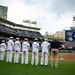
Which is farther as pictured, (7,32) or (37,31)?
(37,31)

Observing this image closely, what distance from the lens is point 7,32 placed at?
59719mm

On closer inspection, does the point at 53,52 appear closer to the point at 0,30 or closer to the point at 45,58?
the point at 45,58

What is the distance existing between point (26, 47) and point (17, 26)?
64303mm

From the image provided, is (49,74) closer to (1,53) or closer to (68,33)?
(1,53)

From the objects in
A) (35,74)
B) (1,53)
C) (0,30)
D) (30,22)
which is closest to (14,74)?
(35,74)

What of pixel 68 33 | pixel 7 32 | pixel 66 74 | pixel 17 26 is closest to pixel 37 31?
pixel 17 26

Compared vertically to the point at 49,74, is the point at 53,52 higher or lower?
higher

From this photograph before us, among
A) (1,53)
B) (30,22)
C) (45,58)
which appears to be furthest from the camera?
(30,22)

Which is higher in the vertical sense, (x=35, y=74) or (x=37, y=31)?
(x=37, y=31)

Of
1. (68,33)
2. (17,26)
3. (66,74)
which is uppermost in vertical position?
(17,26)

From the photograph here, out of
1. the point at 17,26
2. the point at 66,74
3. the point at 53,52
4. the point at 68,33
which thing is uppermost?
the point at 17,26

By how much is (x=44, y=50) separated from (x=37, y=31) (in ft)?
256

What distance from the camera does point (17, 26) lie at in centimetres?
7681

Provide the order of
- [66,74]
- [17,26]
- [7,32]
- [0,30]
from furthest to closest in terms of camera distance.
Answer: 1. [17,26]
2. [7,32]
3. [0,30]
4. [66,74]
